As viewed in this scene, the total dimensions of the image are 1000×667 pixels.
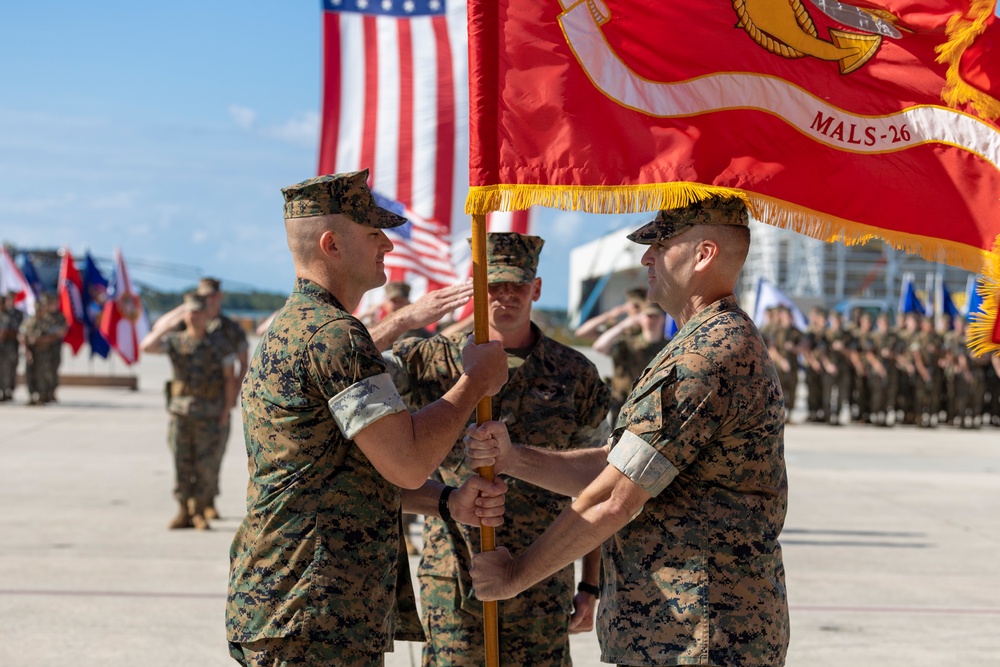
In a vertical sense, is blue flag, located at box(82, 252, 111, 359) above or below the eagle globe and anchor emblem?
Answer: below

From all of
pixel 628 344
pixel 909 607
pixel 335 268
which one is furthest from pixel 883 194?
pixel 628 344

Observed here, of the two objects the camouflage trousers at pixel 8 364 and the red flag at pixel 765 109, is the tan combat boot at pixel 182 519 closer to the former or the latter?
the red flag at pixel 765 109

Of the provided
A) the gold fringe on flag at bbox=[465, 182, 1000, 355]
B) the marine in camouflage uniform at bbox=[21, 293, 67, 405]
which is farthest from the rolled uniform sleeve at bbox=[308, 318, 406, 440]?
the marine in camouflage uniform at bbox=[21, 293, 67, 405]

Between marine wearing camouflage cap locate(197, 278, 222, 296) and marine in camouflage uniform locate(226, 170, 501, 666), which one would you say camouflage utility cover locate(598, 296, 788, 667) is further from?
marine wearing camouflage cap locate(197, 278, 222, 296)

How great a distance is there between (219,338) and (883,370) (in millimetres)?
15411

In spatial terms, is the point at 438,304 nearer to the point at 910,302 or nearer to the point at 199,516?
the point at 199,516

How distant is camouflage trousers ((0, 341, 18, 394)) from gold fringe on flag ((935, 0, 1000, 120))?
20.5 m

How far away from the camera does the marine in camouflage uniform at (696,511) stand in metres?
2.97

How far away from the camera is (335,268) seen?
3262mm

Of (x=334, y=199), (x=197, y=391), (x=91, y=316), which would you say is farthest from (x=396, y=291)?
(x=91, y=316)

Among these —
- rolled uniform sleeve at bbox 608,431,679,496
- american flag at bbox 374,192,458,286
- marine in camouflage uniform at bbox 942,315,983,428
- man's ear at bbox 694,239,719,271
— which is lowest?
marine in camouflage uniform at bbox 942,315,983,428

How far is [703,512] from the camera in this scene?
302 centimetres

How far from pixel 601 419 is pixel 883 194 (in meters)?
1.48

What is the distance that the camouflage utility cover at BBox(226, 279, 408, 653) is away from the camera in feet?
9.93
